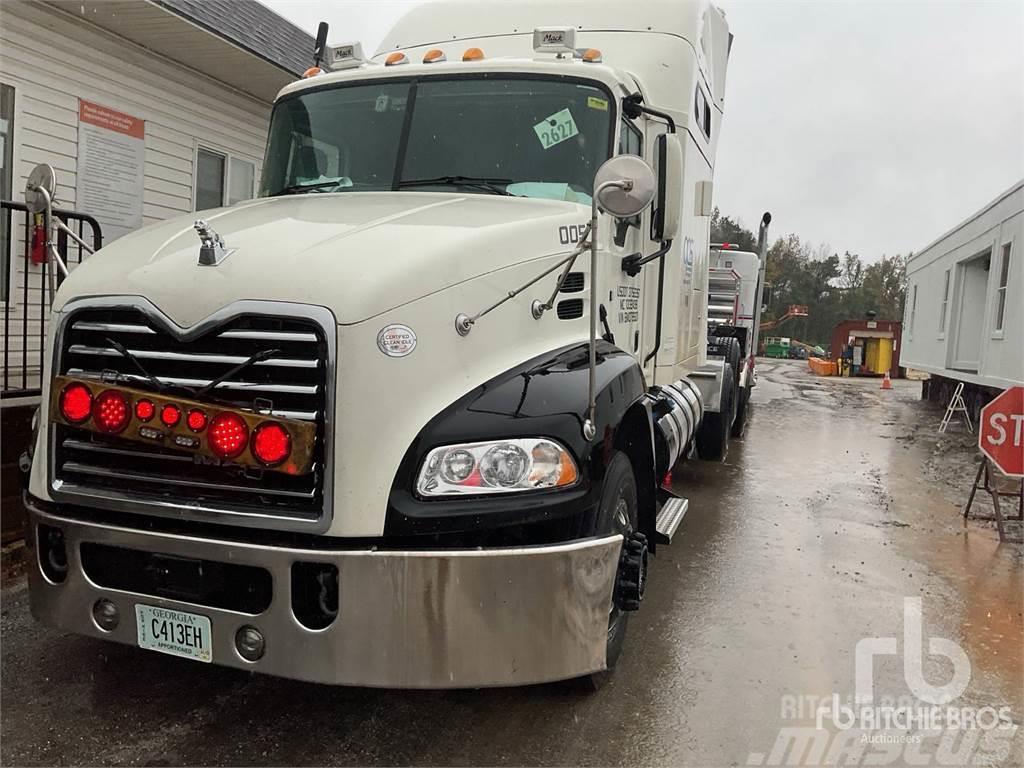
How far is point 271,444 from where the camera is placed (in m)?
2.67

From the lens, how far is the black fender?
2.71 metres

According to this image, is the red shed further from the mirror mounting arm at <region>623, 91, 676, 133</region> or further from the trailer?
the mirror mounting arm at <region>623, 91, 676, 133</region>

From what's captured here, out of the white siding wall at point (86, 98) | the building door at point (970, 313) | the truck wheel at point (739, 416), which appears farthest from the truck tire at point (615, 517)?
the building door at point (970, 313)

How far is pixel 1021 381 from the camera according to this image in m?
11.9

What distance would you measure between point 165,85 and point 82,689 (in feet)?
23.2

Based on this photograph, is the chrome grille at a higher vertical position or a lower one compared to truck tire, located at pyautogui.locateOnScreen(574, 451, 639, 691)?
higher

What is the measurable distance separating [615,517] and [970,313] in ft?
54.0

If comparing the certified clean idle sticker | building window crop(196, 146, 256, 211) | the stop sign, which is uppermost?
building window crop(196, 146, 256, 211)

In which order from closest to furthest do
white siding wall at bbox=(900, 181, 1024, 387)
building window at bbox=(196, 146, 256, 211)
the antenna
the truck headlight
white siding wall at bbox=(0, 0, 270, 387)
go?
1. the truck headlight
2. the antenna
3. white siding wall at bbox=(0, 0, 270, 387)
4. building window at bbox=(196, 146, 256, 211)
5. white siding wall at bbox=(900, 181, 1024, 387)

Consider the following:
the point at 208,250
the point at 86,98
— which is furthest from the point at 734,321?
the point at 208,250

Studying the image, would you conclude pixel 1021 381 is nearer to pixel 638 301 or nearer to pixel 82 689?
pixel 638 301

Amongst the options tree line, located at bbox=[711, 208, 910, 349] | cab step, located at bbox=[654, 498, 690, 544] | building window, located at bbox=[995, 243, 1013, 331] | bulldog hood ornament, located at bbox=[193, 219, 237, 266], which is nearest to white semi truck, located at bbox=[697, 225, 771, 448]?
building window, located at bbox=[995, 243, 1013, 331]

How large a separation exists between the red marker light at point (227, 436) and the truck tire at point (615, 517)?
1.31 m

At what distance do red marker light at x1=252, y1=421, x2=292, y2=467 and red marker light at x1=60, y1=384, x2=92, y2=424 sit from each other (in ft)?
2.36
